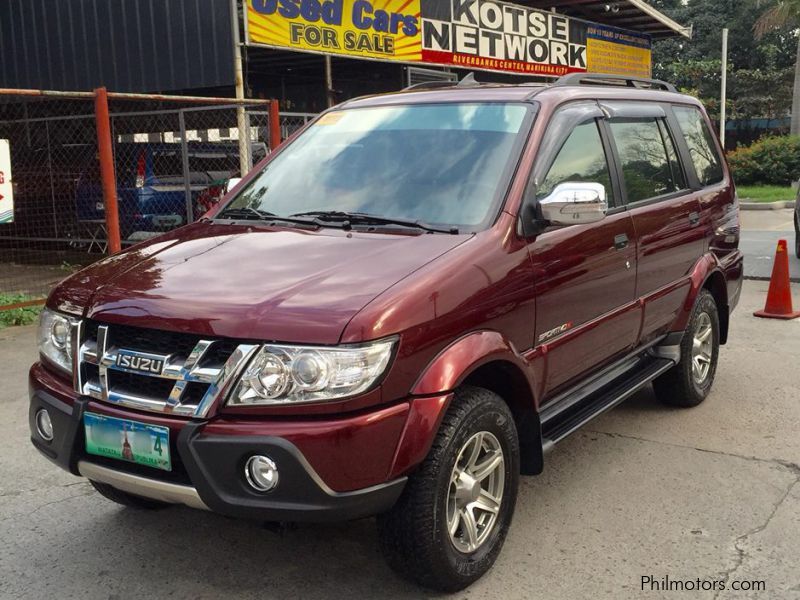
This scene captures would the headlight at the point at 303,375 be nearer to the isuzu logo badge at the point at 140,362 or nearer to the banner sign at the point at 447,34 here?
the isuzu logo badge at the point at 140,362

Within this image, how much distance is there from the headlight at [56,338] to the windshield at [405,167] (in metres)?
1.12

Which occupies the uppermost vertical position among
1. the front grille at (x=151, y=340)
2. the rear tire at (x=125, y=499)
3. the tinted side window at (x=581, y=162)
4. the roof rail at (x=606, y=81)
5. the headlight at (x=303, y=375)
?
the roof rail at (x=606, y=81)

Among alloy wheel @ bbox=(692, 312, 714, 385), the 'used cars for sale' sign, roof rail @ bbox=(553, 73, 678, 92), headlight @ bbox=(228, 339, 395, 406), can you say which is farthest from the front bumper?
the 'used cars for sale' sign

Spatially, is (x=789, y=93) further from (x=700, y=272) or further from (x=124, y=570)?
(x=124, y=570)

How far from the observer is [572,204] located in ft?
11.3

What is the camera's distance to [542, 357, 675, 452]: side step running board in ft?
12.2

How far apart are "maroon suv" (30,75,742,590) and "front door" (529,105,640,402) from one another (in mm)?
14

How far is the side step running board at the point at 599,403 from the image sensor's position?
372 centimetres

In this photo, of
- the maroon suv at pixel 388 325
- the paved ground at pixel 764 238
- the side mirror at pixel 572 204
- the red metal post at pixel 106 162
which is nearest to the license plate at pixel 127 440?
the maroon suv at pixel 388 325

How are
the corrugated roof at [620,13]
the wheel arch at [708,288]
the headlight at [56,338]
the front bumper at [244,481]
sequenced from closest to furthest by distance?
1. the front bumper at [244,481]
2. the headlight at [56,338]
3. the wheel arch at [708,288]
4. the corrugated roof at [620,13]

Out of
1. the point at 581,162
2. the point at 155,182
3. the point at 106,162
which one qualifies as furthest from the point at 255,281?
the point at 155,182

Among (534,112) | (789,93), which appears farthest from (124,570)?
(789,93)

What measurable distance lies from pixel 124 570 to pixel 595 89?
3305mm

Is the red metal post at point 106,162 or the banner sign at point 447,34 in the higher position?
the banner sign at point 447,34
